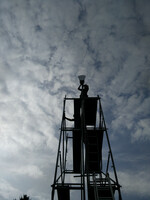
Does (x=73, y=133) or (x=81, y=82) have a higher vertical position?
(x=81, y=82)

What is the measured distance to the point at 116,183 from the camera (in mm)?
7445

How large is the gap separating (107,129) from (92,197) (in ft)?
12.2

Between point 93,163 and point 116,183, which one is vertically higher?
point 93,163

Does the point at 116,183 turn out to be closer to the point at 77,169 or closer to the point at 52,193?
the point at 52,193

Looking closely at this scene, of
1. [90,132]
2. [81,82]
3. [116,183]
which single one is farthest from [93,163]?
[81,82]

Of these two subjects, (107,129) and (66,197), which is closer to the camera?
(66,197)

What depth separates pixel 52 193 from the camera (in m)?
7.54

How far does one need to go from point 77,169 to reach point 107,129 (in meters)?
4.51

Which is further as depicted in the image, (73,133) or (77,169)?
(77,169)

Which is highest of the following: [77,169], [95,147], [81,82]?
[81,82]

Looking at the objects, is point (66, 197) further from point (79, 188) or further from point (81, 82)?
point (81, 82)

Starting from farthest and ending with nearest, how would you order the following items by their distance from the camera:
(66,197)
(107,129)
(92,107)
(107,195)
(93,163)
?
(92,107) < (93,163) < (107,129) < (66,197) < (107,195)

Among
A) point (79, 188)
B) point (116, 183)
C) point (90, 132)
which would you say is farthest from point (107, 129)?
point (79, 188)

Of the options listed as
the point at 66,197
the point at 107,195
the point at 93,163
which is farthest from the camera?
the point at 93,163
